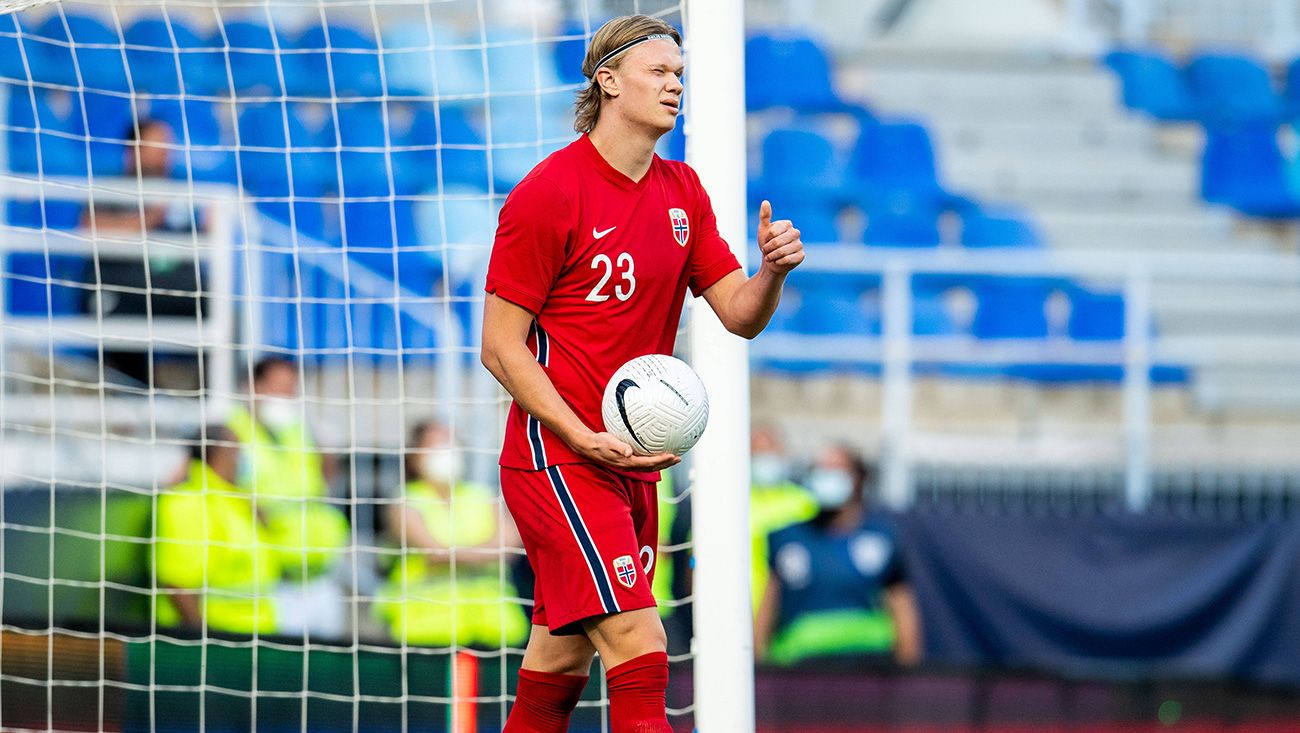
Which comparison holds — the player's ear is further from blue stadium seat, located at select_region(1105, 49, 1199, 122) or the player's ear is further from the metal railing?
blue stadium seat, located at select_region(1105, 49, 1199, 122)

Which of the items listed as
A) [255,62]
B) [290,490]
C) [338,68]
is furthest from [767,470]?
[338,68]

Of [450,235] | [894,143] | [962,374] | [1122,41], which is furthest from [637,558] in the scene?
[1122,41]

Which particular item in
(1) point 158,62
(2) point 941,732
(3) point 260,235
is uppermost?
(1) point 158,62

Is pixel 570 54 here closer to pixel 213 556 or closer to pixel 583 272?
pixel 213 556

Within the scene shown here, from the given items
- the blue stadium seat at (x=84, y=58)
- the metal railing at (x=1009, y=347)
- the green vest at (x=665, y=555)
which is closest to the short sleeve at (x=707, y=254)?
the green vest at (x=665, y=555)

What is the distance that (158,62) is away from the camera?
1280 cm

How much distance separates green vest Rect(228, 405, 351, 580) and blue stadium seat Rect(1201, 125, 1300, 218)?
29.1 ft

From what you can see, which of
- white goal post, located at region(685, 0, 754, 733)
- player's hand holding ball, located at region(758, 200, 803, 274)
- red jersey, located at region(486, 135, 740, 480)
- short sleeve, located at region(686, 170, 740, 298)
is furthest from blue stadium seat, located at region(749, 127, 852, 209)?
player's hand holding ball, located at region(758, 200, 803, 274)

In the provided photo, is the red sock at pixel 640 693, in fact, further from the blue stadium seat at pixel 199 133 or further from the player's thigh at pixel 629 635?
the blue stadium seat at pixel 199 133

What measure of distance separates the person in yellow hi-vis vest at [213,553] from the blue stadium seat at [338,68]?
5.84 metres

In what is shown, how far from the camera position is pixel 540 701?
3902 mm

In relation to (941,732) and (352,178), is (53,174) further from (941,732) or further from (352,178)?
(941,732)

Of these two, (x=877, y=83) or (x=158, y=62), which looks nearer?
(x=158, y=62)

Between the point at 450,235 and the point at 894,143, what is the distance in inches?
149
